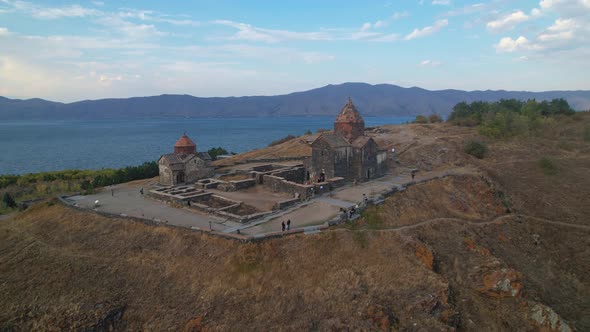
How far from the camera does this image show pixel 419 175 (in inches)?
1385

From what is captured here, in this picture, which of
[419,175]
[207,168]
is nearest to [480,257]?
[419,175]

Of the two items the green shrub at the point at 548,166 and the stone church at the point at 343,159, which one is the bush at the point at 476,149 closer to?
the green shrub at the point at 548,166

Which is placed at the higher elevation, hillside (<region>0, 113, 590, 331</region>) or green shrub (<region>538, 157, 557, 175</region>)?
green shrub (<region>538, 157, 557, 175</region>)

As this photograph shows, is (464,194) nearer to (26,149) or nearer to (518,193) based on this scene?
(518,193)

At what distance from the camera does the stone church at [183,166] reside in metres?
33.2

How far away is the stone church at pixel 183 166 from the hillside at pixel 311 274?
8.64m

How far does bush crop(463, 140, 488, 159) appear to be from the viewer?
4188 cm

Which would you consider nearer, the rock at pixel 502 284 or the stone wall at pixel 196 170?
the rock at pixel 502 284

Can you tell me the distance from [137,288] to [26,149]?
337 feet

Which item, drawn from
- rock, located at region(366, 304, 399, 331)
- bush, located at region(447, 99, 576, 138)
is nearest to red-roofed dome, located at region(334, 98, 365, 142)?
rock, located at region(366, 304, 399, 331)

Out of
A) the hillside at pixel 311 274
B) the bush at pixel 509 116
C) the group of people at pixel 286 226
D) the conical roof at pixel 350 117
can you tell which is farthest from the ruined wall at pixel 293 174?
the bush at pixel 509 116

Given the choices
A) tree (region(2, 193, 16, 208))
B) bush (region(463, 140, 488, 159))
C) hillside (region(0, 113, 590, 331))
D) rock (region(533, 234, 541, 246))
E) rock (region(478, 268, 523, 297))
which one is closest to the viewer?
hillside (region(0, 113, 590, 331))

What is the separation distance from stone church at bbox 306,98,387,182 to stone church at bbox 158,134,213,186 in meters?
10.4

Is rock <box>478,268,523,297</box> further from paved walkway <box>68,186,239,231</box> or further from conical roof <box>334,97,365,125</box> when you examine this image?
conical roof <box>334,97,365,125</box>
